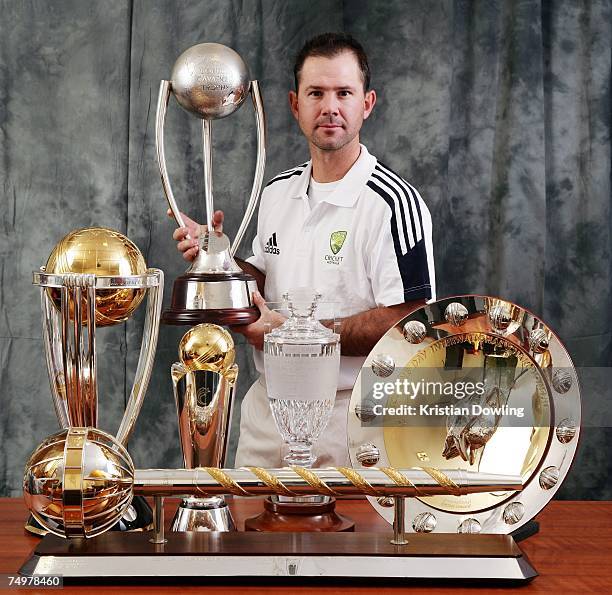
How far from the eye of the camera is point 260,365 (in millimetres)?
2125

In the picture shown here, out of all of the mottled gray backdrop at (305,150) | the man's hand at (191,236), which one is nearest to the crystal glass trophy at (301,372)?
the man's hand at (191,236)

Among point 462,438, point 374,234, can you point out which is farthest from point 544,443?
point 374,234

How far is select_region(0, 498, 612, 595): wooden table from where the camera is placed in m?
1.03

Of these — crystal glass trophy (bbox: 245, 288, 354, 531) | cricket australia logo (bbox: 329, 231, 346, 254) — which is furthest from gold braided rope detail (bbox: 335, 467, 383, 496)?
cricket australia logo (bbox: 329, 231, 346, 254)

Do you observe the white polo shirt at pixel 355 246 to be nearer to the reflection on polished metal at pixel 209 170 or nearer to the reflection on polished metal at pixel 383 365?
the reflection on polished metal at pixel 209 170

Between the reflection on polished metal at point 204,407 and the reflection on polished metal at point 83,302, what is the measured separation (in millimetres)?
76

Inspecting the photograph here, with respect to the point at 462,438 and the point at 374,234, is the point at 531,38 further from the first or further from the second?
the point at 462,438

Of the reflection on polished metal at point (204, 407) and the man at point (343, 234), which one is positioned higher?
the man at point (343, 234)

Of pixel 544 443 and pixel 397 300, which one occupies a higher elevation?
pixel 397 300

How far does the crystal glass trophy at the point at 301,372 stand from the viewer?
3.78 feet

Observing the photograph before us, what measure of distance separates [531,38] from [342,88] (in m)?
0.89

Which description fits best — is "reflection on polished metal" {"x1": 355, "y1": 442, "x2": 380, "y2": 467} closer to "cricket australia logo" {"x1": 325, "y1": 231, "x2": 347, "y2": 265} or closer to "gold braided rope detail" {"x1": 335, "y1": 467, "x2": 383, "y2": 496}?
"gold braided rope detail" {"x1": 335, "y1": 467, "x2": 383, "y2": 496}

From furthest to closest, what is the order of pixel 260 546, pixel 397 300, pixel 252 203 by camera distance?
pixel 397 300 → pixel 252 203 → pixel 260 546

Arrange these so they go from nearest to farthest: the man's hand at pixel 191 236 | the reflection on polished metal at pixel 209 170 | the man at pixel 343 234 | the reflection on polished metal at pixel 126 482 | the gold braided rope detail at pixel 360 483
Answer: the reflection on polished metal at pixel 126 482, the gold braided rope detail at pixel 360 483, the reflection on polished metal at pixel 209 170, the man's hand at pixel 191 236, the man at pixel 343 234
